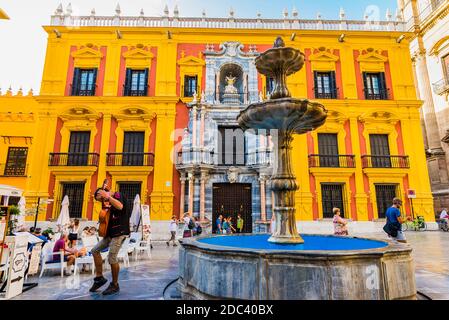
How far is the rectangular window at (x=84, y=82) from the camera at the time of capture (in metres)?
15.1

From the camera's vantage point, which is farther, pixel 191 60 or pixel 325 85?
pixel 325 85

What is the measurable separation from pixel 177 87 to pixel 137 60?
2.93m

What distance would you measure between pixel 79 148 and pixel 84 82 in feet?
13.2

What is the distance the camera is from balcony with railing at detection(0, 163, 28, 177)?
15961 millimetres

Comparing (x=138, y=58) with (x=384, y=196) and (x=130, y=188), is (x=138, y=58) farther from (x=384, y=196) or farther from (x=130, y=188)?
(x=384, y=196)

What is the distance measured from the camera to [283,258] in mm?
2963

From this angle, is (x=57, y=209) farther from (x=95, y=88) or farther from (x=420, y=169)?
(x=420, y=169)

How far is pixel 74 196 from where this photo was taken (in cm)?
1381

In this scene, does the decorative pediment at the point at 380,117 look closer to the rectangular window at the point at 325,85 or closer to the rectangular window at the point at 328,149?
the rectangular window at the point at 328,149

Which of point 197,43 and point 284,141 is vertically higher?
point 197,43

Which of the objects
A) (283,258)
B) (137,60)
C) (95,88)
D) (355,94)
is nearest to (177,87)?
(137,60)

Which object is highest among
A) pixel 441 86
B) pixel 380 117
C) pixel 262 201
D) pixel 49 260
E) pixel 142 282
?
pixel 441 86

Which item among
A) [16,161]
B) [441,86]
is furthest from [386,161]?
[16,161]

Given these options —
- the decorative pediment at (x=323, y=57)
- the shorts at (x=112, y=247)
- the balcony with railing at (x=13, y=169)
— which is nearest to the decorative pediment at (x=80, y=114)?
the balcony with railing at (x=13, y=169)
